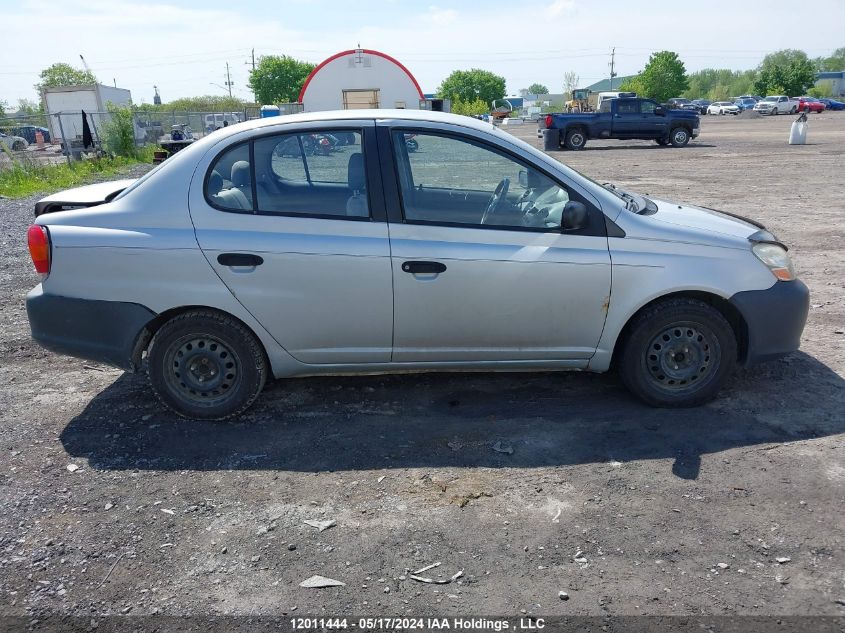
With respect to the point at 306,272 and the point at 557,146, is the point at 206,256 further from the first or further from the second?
the point at 557,146

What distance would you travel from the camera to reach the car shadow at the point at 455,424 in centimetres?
389

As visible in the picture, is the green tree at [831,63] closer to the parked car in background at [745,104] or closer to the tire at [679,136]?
the parked car in background at [745,104]

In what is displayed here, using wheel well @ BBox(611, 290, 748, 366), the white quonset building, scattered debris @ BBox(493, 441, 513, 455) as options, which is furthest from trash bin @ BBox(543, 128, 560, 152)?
scattered debris @ BBox(493, 441, 513, 455)

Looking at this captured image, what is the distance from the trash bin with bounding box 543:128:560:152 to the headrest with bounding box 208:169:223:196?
26506mm

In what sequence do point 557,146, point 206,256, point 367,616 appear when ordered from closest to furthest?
point 367,616, point 206,256, point 557,146

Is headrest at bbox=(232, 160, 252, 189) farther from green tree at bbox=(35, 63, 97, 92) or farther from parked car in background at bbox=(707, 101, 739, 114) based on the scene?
green tree at bbox=(35, 63, 97, 92)

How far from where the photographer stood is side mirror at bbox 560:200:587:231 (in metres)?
3.96

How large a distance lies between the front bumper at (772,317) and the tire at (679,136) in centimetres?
2638

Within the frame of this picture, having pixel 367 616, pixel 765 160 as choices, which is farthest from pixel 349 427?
pixel 765 160

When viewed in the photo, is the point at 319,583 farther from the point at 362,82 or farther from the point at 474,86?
the point at 474,86

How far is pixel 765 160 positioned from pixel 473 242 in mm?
19662

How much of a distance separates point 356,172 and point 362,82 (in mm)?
36492

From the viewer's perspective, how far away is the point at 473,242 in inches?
159

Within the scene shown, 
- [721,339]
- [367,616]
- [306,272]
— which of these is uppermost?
[306,272]
